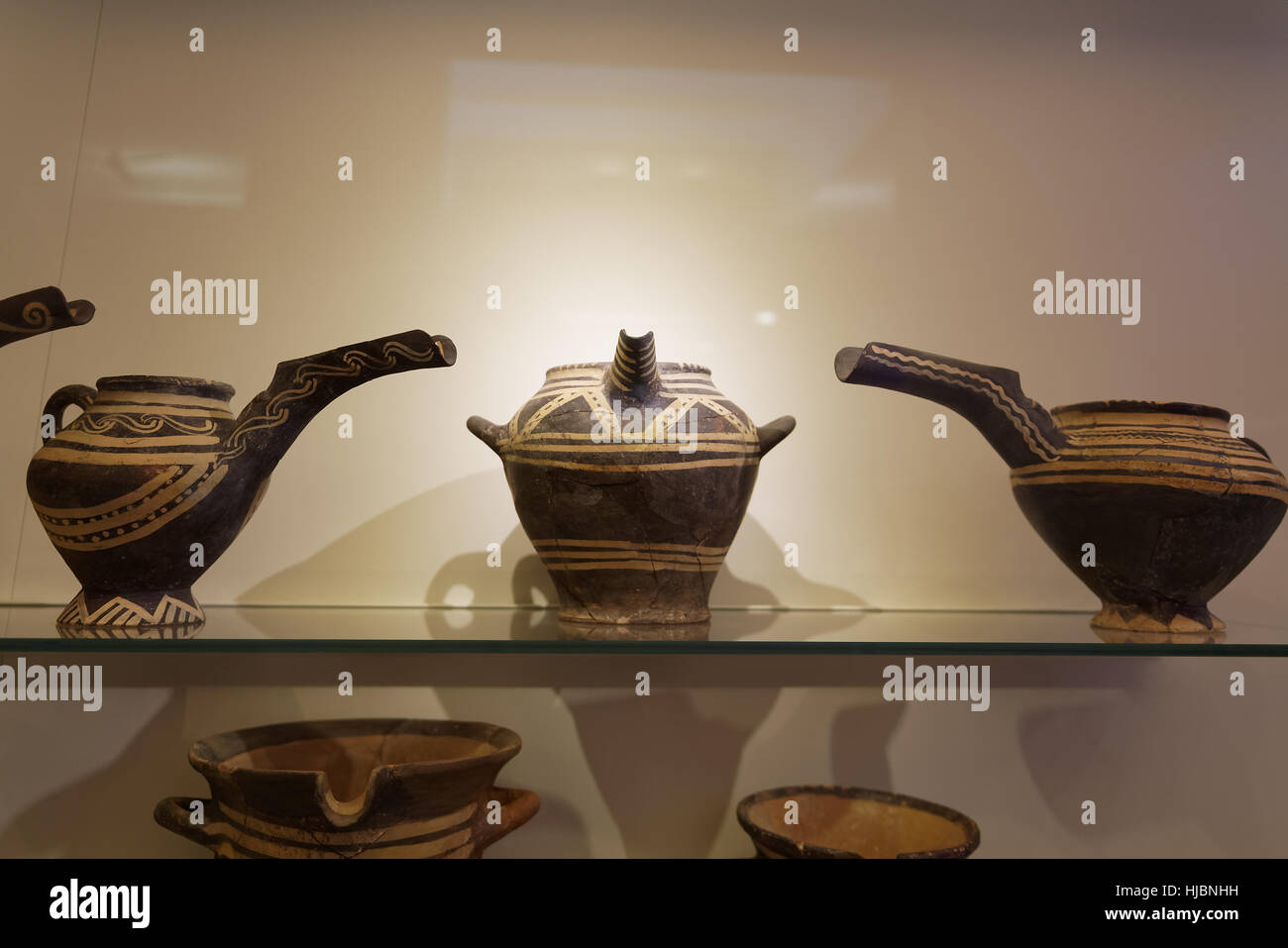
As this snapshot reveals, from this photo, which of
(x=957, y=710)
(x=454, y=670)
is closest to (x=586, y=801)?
(x=454, y=670)

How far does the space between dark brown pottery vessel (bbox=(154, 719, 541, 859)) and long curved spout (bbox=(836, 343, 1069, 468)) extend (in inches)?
20.4

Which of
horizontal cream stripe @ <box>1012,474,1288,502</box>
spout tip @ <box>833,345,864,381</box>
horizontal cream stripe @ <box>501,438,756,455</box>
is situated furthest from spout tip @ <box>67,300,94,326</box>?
horizontal cream stripe @ <box>1012,474,1288,502</box>

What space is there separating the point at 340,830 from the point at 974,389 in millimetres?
735

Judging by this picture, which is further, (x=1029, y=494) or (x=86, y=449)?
(x=1029, y=494)

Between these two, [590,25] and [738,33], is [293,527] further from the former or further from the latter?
[738,33]

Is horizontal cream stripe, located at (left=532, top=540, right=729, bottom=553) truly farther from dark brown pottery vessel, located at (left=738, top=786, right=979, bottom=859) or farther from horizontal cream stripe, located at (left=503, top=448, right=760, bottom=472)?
dark brown pottery vessel, located at (left=738, top=786, right=979, bottom=859)

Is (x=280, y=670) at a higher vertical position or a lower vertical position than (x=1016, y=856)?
higher

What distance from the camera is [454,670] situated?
112cm

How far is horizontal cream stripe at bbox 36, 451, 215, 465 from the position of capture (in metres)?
0.83

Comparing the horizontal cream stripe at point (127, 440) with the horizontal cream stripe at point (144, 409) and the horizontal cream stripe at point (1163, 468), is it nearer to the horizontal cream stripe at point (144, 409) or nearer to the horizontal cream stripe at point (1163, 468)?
the horizontal cream stripe at point (144, 409)

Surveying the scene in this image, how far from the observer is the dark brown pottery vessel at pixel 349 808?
821mm

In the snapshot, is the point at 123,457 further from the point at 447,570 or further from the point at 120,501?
→ the point at 447,570

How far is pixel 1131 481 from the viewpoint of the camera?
2.86ft
